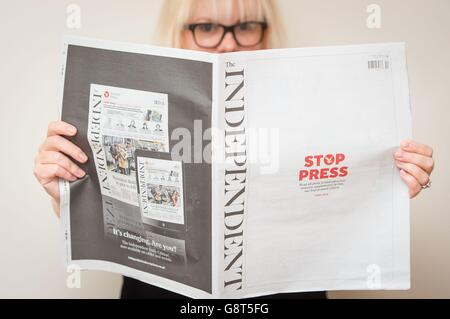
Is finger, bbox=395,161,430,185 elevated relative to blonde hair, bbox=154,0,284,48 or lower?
lower

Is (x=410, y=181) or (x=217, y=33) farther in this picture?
(x=217, y=33)

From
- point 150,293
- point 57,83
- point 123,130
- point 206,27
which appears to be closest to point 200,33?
point 206,27

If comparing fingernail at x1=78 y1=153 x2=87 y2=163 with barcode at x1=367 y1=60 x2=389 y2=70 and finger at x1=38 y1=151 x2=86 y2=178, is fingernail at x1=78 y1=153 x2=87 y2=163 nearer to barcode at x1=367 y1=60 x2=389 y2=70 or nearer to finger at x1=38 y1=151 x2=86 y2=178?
finger at x1=38 y1=151 x2=86 y2=178

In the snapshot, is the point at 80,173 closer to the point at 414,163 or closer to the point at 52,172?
the point at 52,172

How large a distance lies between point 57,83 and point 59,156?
1.40 feet

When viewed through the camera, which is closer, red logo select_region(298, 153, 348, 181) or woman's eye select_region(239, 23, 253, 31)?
red logo select_region(298, 153, 348, 181)

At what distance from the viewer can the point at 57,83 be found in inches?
41.3

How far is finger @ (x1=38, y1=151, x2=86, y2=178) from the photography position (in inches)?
27.2

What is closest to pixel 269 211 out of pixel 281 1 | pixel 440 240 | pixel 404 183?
pixel 404 183

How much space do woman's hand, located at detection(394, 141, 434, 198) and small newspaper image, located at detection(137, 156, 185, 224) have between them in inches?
13.5

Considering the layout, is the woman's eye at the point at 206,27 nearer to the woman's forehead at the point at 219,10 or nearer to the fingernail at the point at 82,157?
the woman's forehead at the point at 219,10

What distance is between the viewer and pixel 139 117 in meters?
0.65

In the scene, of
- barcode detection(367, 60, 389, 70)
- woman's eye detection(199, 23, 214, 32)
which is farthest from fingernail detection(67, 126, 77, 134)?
barcode detection(367, 60, 389, 70)

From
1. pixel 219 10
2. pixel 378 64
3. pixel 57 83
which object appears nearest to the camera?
pixel 378 64
